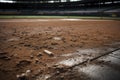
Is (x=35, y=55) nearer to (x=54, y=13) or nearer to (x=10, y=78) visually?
(x=10, y=78)

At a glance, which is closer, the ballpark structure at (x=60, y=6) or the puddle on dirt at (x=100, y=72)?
the puddle on dirt at (x=100, y=72)

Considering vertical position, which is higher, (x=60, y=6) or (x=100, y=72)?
(x=60, y=6)

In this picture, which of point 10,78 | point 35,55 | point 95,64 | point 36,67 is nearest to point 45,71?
point 36,67

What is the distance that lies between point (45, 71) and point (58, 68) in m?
0.28

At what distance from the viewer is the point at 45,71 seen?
2121 mm

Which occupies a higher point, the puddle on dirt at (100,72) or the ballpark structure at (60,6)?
the ballpark structure at (60,6)

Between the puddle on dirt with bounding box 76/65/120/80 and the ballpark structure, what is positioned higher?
the ballpark structure

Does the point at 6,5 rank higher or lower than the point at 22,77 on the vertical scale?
higher

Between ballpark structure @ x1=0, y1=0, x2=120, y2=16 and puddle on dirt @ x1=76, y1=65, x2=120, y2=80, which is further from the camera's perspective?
ballpark structure @ x1=0, y1=0, x2=120, y2=16

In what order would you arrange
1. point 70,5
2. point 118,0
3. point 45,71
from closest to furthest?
point 45,71, point 118,0, point 70,5

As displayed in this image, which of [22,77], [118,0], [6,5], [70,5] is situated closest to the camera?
[22,77]

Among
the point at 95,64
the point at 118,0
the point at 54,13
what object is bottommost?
the point at 95,64

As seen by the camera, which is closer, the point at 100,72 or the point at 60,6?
the point at 100,72

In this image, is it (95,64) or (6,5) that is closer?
(95,64)
